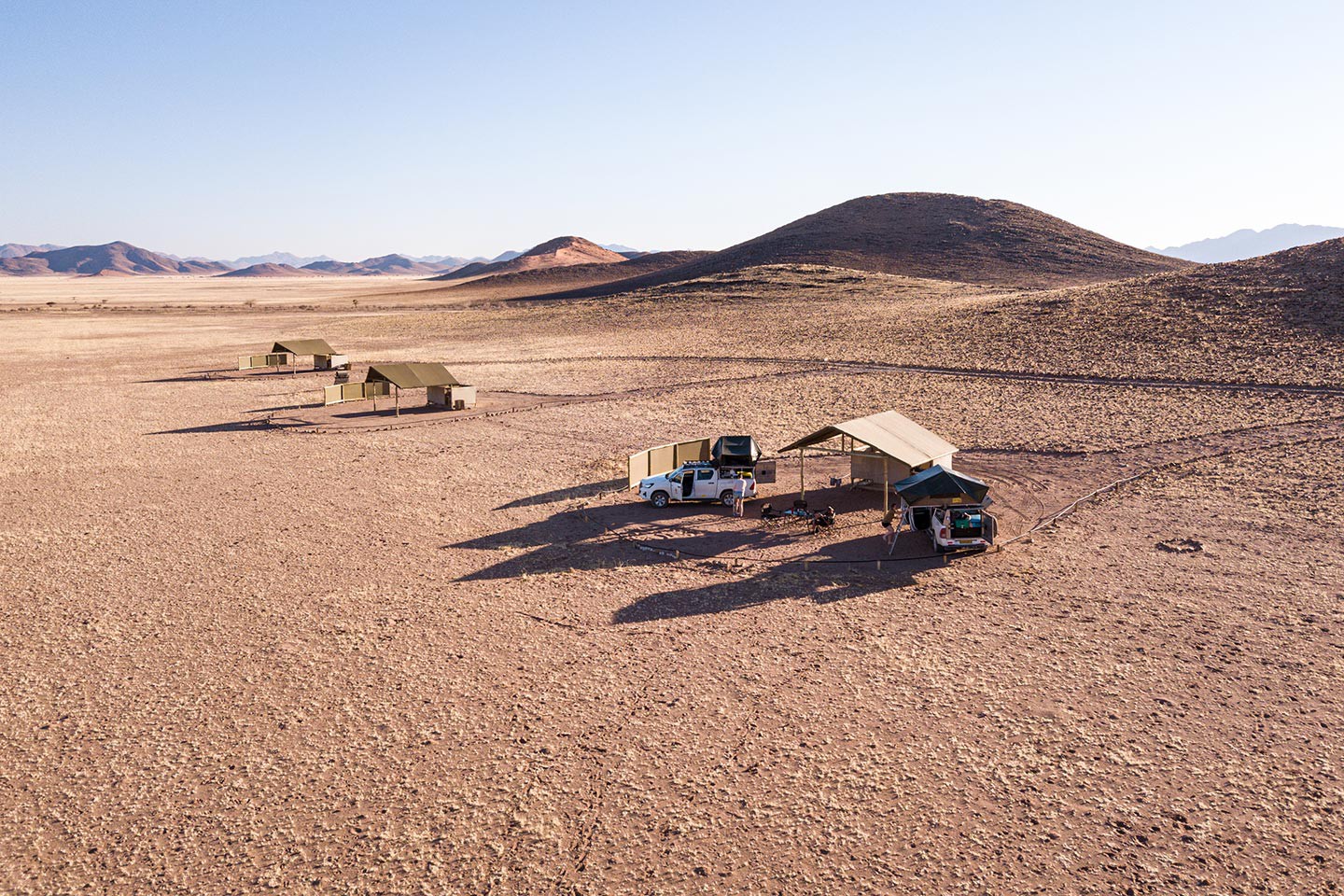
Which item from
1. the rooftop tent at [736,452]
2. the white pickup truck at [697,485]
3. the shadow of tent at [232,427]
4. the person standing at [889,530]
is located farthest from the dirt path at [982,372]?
the white pickup truck at [697,485]

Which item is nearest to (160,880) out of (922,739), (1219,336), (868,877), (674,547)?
(868,877)

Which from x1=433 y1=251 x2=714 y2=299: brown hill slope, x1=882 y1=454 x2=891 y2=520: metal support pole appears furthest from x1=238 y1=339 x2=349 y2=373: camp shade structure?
x1=433 y1=251 x2=714 y2=299: brown hill slope

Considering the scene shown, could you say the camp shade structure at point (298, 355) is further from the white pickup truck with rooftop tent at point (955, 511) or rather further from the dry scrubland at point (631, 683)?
the white pickup truck with rooftop tent at point (955, 511)

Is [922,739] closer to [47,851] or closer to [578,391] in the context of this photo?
[47,851]

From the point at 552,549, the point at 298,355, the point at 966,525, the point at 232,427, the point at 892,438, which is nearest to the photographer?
the point at 966,525

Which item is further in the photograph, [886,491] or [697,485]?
[697,485]

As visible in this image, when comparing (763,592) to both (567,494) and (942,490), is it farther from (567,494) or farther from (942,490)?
(567,494)

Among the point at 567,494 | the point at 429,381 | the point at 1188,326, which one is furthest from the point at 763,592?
the point at 1188,326
